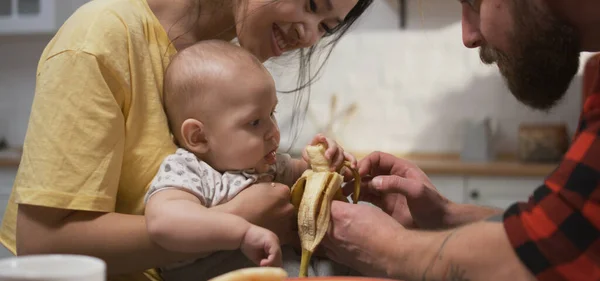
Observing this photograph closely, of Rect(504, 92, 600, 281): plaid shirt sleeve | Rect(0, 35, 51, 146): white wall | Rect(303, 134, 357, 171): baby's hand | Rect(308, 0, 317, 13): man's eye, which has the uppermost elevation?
Rect(308, 0, 317, 13): man's eye

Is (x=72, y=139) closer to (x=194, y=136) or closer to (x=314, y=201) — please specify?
(x=194, y=136)

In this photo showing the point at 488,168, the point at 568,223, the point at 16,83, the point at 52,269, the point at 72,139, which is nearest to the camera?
the point at 52,269

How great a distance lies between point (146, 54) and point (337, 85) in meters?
2.27

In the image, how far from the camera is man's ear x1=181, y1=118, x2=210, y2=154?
105 cm

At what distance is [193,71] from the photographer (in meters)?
1.05

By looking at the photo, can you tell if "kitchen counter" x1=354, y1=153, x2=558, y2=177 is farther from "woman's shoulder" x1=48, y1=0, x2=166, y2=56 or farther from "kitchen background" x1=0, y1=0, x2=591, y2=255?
"woman's shoulder" x1=48, y1=0, x2=166, y2=56

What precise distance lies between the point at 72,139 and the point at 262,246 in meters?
0.32

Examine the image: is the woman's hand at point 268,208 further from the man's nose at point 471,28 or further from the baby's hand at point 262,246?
the man's nose at point 471,28

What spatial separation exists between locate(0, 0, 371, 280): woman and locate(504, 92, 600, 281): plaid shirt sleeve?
381mm

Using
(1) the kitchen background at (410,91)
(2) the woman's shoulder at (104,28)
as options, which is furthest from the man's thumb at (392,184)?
(1) the kitchen background at (410,91)

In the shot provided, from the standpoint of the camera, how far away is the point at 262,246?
2.92 feet

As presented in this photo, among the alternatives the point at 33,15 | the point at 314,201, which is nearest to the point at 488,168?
the point at 314,201

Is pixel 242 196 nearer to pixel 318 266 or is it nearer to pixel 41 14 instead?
pixel 318 266

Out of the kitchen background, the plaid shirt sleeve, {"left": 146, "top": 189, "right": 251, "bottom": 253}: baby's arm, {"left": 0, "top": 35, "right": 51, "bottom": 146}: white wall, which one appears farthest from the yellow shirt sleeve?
{"left": 0, "top": 35, "right": 51, "bottom": 146}: white wall
